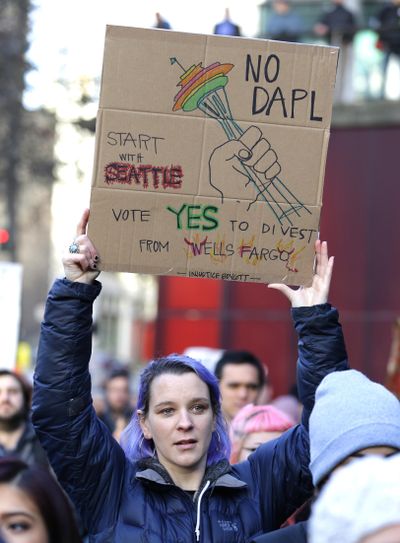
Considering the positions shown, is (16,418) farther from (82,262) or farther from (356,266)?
(356,266)

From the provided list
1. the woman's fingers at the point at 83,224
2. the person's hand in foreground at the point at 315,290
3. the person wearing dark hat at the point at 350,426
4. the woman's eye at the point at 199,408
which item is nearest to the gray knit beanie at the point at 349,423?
the person wearing dark hat at the point at 350,426

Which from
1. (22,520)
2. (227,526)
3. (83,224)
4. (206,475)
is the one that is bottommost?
(227,526)

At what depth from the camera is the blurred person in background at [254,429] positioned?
18.7ft

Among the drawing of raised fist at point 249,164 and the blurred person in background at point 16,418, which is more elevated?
the drawing of raised fist at point 249,164

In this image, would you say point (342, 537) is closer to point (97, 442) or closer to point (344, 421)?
point (344, 421)

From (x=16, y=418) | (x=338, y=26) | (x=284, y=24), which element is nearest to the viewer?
(x=16, y=418)

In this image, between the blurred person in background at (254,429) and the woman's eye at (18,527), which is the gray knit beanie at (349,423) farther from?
the blurred person in background at (254,429)

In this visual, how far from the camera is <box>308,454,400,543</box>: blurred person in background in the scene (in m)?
2.30

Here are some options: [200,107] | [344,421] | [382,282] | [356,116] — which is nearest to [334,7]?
[356,116]

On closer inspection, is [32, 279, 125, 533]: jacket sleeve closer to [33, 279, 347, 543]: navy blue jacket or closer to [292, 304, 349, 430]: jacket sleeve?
[33, 279, 347, 543]: navy blue jacket

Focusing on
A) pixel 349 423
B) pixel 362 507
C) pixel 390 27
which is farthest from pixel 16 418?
pixel 390 27

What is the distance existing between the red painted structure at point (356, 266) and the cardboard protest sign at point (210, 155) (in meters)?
12.4

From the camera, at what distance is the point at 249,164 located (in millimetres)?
4414

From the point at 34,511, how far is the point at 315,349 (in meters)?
1.61
